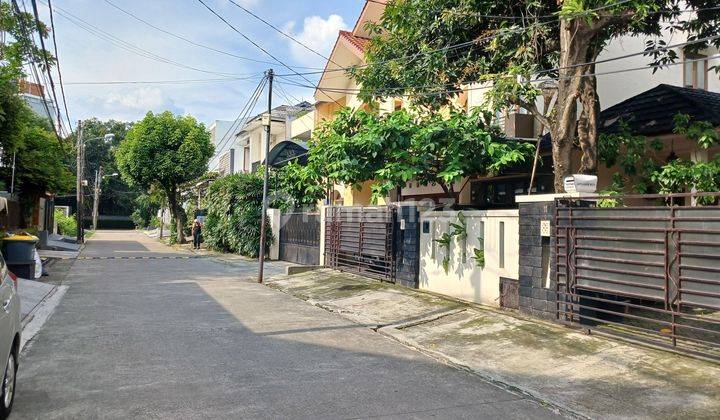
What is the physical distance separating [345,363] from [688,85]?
1378 centimetres

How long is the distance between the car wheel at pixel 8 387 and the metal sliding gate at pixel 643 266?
6.07 meters

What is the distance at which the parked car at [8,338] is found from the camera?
166 inches

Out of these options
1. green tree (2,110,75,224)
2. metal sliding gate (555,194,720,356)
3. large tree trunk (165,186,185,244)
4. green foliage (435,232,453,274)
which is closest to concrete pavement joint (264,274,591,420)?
green foliage (435,232,453,274)

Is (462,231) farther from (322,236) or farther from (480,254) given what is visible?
(322,236)

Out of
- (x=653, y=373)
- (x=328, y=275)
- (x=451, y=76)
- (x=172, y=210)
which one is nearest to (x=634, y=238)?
(x=653, y=373)

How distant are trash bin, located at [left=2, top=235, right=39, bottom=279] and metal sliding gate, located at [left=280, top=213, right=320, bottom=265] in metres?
7.87

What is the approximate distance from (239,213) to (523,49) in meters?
15.3

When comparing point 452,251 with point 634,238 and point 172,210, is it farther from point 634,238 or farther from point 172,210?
point 172,210

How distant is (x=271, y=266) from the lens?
1889cm

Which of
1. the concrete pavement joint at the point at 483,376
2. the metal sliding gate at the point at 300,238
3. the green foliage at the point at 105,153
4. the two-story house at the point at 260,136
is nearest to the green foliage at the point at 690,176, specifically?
the concrete pavement joint at the point at 483,376

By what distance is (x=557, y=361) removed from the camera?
21.0 feet

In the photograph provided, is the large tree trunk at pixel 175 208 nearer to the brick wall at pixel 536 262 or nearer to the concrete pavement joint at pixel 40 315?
the concrete pavement joint at pixel 40 315

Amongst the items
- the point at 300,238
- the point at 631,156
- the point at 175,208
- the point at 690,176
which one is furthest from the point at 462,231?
the point at 175,208

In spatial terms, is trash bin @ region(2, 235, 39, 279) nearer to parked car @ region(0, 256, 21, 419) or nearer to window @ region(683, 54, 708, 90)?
parked car @ region(0, 256, 21, 419)
